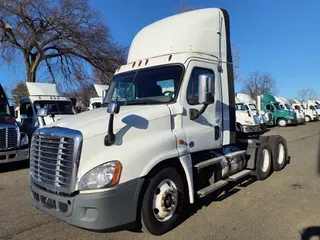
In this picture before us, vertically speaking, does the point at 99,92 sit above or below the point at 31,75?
below

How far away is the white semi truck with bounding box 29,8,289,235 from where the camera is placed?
354 centimetres

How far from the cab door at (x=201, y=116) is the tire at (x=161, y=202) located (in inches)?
26.5

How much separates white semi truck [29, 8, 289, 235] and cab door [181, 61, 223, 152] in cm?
2

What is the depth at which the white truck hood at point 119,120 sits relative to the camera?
148 inches

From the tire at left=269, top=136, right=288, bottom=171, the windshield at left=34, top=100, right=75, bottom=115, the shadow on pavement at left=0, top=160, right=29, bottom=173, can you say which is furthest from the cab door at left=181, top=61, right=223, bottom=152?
the windshield at left=34, top=100, right=75, bottom=115

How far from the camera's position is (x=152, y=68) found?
5.09 m

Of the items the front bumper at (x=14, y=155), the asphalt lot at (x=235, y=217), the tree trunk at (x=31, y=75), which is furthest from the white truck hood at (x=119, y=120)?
the tree trunk at (x=31, y=75)

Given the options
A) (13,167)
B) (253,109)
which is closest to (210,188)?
(13,167)

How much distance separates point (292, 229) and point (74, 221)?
124 inches

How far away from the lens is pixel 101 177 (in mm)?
3500

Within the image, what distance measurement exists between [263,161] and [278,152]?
A: 0.95 metres

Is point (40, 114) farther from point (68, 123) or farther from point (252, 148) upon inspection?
point (252, 148)

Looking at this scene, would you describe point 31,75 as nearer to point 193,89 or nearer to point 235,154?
point 235,154

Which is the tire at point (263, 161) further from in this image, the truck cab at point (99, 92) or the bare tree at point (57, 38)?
the bare tree at point (57, 38)
